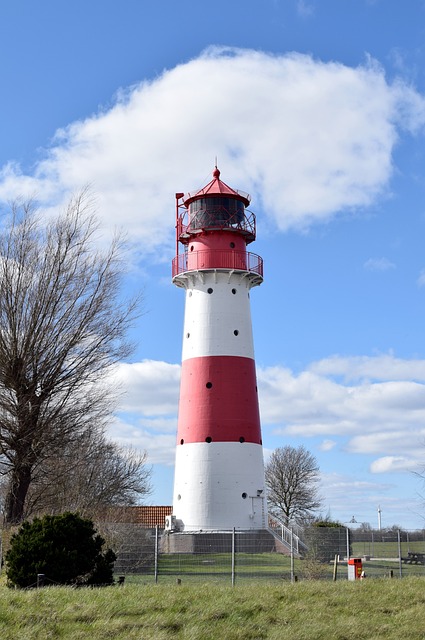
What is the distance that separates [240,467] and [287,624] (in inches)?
884

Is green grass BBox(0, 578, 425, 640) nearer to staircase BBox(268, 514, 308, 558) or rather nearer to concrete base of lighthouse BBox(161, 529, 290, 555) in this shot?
concrete base of lighthouse BBox(161, 529, 290, 555)

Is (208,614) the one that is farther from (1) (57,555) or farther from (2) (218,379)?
(2) (218,379)

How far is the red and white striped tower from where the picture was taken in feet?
122

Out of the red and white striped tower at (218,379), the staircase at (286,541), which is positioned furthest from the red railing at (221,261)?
the staircase at (286,541)

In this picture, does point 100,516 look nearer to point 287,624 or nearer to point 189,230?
point 189,230

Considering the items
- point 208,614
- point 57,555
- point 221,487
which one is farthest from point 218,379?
point 208,614

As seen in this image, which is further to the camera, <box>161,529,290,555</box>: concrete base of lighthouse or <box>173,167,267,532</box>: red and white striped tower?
<box>173,167,267,532</box>: red and white striped tower

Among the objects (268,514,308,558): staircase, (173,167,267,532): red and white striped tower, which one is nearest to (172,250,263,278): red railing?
(173,167,267,532): red and white striped tower

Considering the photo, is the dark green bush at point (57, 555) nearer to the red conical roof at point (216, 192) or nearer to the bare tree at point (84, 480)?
the bare tree at point (84, 480)

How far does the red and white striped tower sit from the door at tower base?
4 cm

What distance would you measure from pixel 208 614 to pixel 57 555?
189 inches

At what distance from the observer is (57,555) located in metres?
18.2

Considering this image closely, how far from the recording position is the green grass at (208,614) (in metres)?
13.5

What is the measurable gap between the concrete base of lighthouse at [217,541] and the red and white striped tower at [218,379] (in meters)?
0.88
